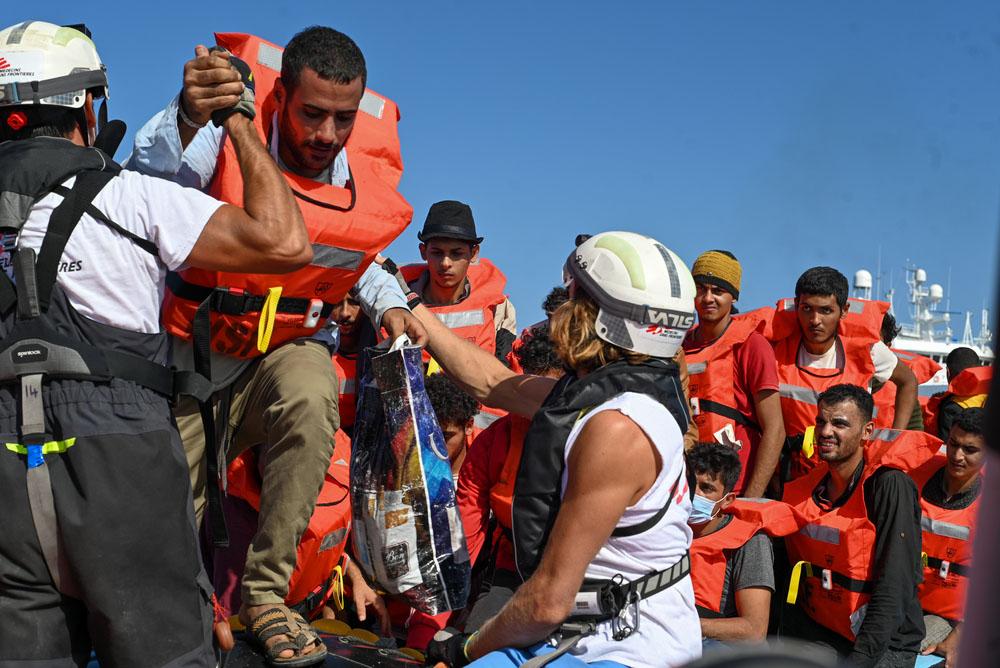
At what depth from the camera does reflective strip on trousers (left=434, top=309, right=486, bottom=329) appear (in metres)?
7.30

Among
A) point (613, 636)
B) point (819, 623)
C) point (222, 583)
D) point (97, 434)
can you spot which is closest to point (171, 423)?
point (97, 434)

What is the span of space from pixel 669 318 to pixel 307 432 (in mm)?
1502

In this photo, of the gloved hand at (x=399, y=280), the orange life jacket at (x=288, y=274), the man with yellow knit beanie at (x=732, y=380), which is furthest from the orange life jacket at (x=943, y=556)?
the orange life jacket at (x=288, y=274)

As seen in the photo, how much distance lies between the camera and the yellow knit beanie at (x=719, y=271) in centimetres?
745

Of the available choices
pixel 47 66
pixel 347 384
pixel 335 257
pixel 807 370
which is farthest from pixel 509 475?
pixel 807 370

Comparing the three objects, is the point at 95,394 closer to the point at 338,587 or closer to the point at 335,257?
the point at 335,257

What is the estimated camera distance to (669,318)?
3.55 m

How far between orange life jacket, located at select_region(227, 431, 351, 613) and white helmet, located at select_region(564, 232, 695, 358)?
209cm

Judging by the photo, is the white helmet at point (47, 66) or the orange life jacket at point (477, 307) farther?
the orange life jacket at point (477, 307)

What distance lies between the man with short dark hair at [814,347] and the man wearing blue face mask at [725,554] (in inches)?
61.7

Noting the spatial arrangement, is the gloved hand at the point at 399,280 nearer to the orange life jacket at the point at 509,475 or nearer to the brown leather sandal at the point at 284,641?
the orange life jacket at the point at 509,475

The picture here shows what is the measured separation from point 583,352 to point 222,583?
2.85 meters

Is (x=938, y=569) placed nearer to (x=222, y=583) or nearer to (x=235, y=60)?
(x=222, y=583)

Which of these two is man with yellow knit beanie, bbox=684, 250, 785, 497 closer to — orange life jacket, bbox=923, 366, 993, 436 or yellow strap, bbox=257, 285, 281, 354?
orange life jacket, bbox=923, 366, 993, 436
